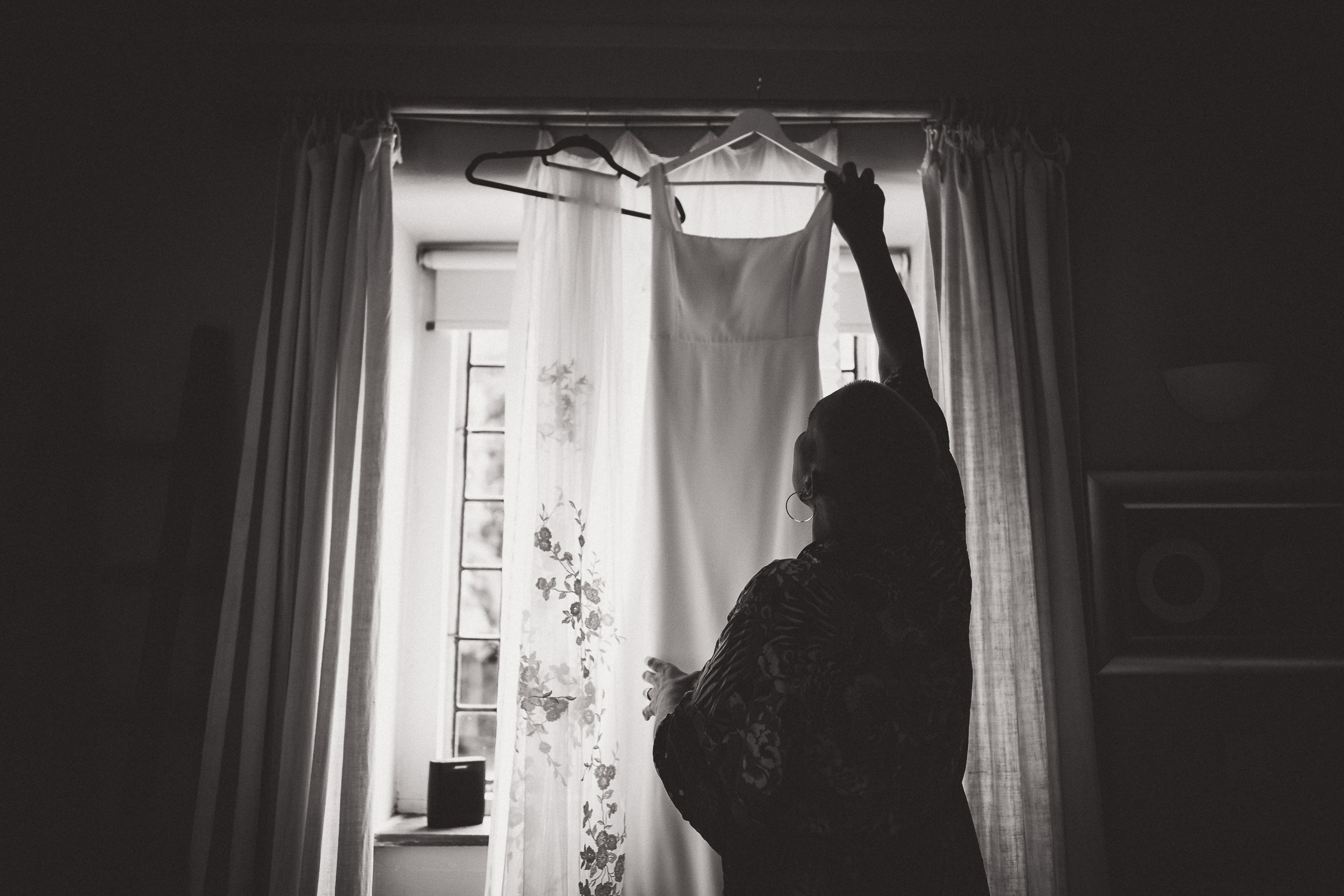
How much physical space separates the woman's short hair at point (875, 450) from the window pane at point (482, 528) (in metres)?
1.39

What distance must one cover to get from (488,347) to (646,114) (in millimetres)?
803

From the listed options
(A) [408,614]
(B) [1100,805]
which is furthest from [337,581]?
(B) [1100,805]

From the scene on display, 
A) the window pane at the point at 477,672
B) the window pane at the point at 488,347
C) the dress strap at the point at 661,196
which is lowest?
the window pane at the point at 477,672

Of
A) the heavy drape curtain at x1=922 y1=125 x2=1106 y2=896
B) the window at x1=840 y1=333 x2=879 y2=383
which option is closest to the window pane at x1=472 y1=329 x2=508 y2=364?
the window at x1=840 y1=333 x2=879 y2=383

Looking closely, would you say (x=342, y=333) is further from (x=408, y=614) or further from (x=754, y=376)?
(x=754, y=376)

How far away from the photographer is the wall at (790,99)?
1826mm

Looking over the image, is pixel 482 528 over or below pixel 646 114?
below

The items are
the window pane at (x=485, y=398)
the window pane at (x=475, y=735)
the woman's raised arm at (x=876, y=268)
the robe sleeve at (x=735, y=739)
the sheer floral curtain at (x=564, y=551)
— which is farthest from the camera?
the window pane at (x=485, y=398)

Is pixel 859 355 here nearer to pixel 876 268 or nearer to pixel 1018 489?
pixel 1018 489

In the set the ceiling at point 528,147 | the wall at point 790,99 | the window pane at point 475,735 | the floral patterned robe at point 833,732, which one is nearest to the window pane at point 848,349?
the ceiling at point 528,147

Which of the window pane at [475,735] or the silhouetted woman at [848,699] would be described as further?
the window pane at [475,735]

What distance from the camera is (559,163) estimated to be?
5.73 feet

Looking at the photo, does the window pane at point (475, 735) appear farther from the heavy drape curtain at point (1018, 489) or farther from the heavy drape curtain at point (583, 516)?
the heavy drape curtain at point (1018, 489)

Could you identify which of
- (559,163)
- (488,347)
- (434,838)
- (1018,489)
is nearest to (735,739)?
(1018,489)
